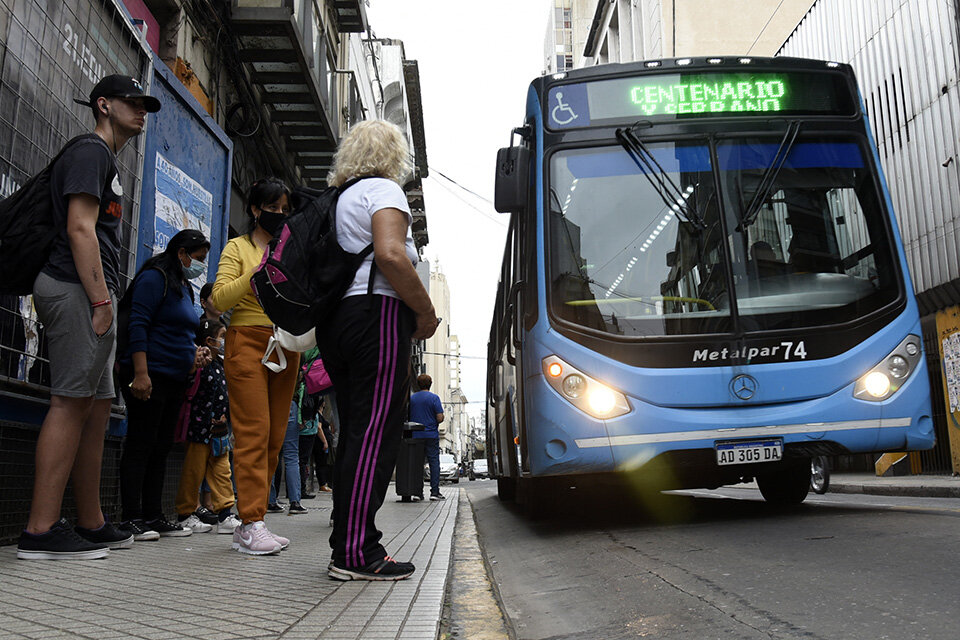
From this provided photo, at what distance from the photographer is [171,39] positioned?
9.88 meters

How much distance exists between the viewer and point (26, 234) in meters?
4.17

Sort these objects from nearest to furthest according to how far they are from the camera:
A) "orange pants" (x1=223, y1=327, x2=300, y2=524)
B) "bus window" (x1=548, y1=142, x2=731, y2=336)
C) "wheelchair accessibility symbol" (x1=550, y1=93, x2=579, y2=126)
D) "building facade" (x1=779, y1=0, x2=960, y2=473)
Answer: "orange pants" (x1=223, y1=327, x2=300, y2=524) → "bus window" (x1=548, y1=142, x2=731, y2=336) → "wheelchair accessibility symbol" (x1=550, y1=93, x2=579, y2=126) → "building facade" (x1=779, y1=0, x2=960, y2=473)

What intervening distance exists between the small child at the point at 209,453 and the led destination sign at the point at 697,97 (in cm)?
305

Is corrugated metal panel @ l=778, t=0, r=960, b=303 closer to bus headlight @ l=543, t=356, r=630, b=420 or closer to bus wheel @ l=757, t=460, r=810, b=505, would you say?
bus wheel @ l=757, t=460, r=810, b=505

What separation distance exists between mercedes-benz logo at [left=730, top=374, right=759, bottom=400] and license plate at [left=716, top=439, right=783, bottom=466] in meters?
0.28

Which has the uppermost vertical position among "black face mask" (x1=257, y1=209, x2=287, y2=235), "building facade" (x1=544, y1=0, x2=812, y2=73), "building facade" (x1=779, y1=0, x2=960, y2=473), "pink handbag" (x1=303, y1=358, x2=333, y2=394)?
"building facade" (x1=544, y1=0, x2=812, y2=73)

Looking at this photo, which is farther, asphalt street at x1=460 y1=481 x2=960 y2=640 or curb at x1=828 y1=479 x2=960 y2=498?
curb at x1=828 y1=479 x2=960 y2=498

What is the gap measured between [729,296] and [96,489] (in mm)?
3930

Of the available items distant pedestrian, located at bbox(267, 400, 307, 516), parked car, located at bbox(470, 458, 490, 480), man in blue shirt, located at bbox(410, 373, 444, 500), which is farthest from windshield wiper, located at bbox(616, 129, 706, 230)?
parked car, located at bbox(470, 458, 490, 480)

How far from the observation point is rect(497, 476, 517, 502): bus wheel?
11587mm

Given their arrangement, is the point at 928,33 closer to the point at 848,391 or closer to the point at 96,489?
the point at 848,391

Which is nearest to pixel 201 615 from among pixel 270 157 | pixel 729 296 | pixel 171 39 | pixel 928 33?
pixel 729 296

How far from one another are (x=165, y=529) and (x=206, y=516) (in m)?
1.11

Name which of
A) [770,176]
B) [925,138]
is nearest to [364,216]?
[770,176]
